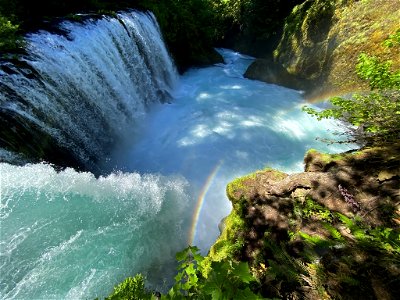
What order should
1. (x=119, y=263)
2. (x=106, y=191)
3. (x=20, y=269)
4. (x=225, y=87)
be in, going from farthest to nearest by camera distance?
(x=225, y=87) < (x=106, y=191) < (x=119, y=263) < (x=20, y=269)

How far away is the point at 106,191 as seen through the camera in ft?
20.4

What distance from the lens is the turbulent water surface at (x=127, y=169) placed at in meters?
4.59

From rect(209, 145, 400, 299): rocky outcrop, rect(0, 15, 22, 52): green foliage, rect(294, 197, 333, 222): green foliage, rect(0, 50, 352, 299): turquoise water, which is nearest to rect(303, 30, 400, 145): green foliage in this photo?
rect(209, 145, 400, 299): rocky outcrop

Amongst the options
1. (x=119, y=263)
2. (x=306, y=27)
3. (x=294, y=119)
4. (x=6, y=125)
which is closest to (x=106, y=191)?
(x=119, y=263)

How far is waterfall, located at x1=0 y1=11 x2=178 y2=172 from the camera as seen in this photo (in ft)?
19.0

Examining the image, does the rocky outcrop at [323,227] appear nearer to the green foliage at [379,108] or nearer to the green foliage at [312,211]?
the green foliage at [312,211]

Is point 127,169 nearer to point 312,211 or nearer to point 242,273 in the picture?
point 312,211

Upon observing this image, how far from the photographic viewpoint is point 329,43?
38.4 ft

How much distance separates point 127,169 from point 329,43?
9598 mm

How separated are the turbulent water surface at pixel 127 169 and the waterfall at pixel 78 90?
1.7 inches

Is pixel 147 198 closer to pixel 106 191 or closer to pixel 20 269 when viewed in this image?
pixel 106 191

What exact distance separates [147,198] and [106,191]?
92cm

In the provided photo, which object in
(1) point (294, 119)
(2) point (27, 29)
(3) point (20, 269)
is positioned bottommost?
(1) point (294, 119)

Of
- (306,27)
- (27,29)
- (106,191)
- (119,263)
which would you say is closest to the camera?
(119,263)
